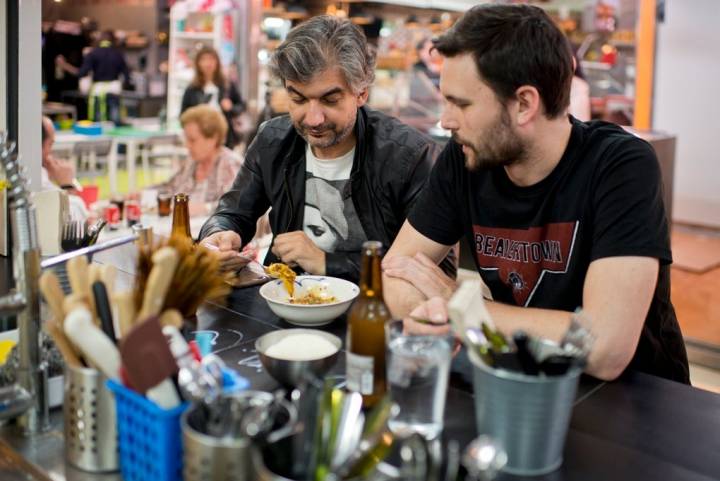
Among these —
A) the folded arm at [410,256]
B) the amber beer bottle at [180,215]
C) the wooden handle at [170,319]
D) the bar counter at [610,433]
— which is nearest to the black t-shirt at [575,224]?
the folded arm at [410,256]

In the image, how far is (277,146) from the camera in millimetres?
2623

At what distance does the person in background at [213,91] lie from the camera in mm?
7371

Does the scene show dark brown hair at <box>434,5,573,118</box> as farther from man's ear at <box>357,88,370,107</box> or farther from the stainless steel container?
the stainless steel container

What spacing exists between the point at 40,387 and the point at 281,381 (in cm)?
39

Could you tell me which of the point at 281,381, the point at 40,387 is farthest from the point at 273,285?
the point at 40,387

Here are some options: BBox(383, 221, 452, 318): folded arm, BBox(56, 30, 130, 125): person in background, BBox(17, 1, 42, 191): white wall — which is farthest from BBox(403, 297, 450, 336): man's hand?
BBox(56, 30, 130, 125): person in background

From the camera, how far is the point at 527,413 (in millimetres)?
1090

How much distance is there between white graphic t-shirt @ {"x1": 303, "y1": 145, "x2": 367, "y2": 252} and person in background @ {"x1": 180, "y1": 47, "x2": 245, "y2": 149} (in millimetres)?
4958

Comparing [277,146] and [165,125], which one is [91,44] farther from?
[277,146]

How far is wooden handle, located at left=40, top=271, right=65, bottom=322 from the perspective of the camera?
1.12 meters

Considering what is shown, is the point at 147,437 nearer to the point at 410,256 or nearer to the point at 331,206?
the point at 410,256

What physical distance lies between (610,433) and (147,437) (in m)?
0.71

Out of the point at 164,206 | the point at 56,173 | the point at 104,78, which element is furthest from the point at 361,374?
the point at 104,78

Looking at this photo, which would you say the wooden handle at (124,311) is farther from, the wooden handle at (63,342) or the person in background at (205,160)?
the person in background at (205,160)
